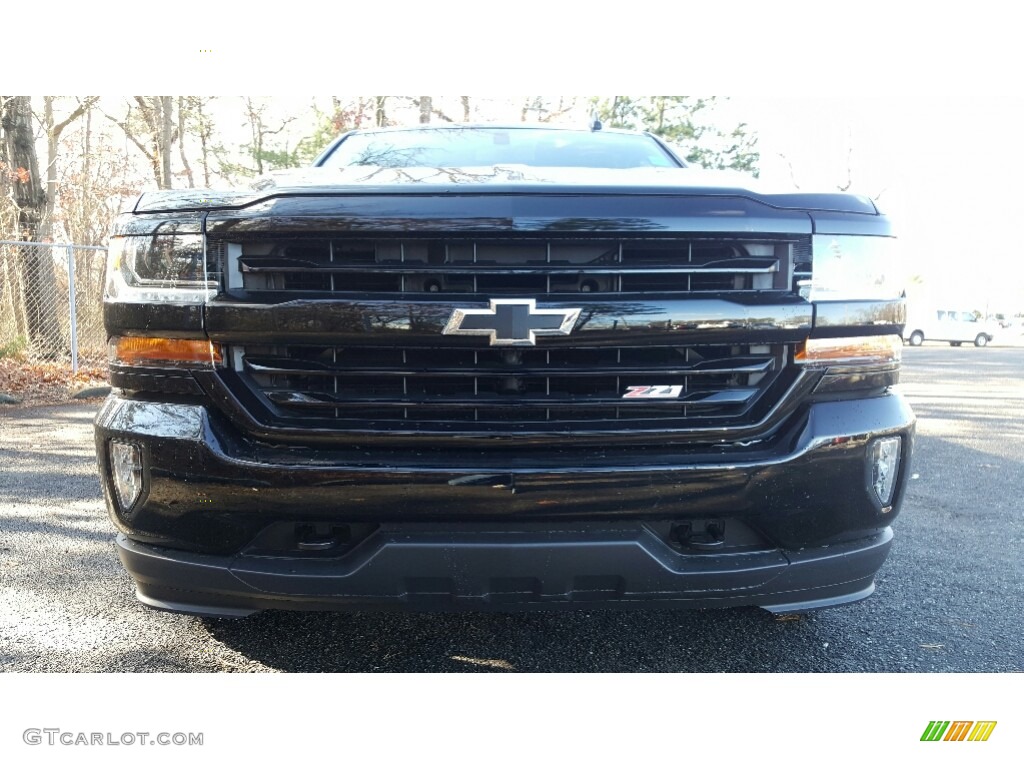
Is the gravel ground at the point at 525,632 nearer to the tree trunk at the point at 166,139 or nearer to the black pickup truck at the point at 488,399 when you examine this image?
the black pickup truck at the point at 488,399

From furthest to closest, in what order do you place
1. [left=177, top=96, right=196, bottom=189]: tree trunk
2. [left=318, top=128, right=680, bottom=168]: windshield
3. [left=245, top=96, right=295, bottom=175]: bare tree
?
[left=177, top=96, right=196, bottom=189]: tree trunk
[left=245, top=96, right=295, bottom=175]: bare tree
[left=318, top=128, right=680, bottom=168]: windshield

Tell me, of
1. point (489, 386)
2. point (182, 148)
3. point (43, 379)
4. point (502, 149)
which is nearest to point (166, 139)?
point (182, 148)

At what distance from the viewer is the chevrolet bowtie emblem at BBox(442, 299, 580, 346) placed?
63.2 inches

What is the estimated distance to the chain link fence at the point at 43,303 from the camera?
30.0 ft

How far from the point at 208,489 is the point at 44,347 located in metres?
9.69

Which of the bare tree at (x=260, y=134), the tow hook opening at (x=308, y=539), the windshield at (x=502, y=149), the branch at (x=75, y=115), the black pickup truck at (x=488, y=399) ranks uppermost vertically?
the branch at (x=75, y=115)

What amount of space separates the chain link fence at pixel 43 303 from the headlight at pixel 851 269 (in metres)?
9.80

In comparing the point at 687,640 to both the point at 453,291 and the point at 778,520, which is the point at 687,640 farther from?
the point at 453,291

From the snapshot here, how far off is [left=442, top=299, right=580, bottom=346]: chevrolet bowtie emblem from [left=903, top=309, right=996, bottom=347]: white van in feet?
117

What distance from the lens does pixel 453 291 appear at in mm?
1649

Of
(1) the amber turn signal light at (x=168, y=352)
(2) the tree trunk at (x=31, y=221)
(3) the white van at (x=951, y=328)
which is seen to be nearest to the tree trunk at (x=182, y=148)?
(2) the tree trunk at (x=31, y=221)

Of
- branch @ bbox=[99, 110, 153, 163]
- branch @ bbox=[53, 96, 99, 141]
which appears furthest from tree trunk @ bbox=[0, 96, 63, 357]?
branch @ bbox=[99, 110, 153, 163]

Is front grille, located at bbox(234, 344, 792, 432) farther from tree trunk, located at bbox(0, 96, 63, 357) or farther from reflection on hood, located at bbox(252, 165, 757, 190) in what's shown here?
tree trunk, located at bbox(0, 96, 63, 357)
